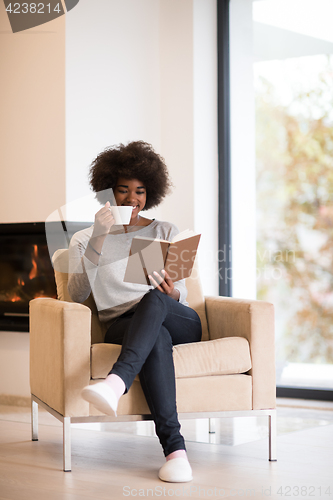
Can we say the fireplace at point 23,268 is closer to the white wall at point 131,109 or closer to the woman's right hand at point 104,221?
the white wall at point 131,109

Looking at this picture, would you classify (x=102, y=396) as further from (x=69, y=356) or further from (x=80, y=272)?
(x=80, y=272)

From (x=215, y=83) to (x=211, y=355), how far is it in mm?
2339

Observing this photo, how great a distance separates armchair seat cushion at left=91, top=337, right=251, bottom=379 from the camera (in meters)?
2.19

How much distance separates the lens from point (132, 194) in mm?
2619

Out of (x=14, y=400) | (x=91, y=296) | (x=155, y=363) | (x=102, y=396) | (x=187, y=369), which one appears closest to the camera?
(x=102, y=396)

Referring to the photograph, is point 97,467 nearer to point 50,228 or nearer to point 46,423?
point 46,423

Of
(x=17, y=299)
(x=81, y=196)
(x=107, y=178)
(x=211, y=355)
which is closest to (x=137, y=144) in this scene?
(x=107, y=178)

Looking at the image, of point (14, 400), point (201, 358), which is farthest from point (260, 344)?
point (14, 400)

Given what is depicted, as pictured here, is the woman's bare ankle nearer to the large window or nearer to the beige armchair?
the beige armchair

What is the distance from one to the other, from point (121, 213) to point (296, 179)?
1.73 m

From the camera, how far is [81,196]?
3.47 m

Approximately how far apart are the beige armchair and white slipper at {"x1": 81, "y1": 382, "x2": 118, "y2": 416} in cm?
26

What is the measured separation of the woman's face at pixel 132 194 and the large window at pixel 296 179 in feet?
4.73

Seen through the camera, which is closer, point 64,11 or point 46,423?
point 46,423
